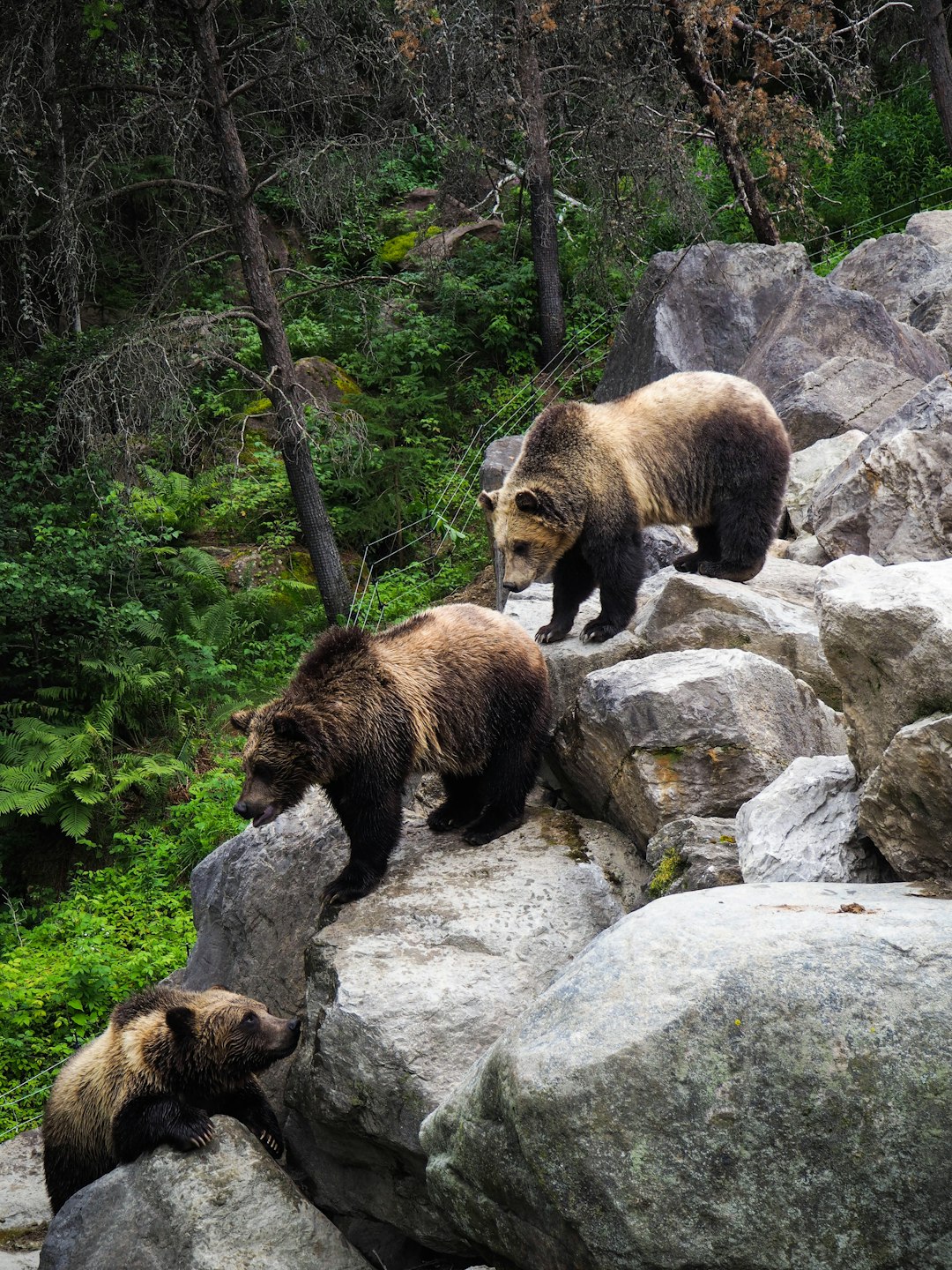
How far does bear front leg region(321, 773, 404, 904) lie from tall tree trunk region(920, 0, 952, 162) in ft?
58.3

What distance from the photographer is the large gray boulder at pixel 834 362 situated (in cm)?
1220

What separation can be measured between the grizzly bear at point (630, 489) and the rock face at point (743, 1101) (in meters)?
4.27

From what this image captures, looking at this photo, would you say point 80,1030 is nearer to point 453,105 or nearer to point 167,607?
point 167,607

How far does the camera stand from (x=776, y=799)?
Result: 5.29 m

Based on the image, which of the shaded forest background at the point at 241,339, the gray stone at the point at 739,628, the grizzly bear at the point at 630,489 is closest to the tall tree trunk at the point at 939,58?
the shaded forest background at the point at 241,339

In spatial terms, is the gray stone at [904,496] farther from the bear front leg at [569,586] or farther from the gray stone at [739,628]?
the bear front leg at [569,586]

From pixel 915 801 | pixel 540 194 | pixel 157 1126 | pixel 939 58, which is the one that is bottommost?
pixel 157 1126

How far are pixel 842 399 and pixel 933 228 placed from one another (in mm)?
6335

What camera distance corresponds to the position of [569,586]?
8.52 meters

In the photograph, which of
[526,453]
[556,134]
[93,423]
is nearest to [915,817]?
[526,453]

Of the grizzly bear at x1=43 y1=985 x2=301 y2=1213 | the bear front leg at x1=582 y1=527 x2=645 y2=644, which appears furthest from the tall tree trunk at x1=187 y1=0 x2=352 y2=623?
the grizzly bear at x1=43 y1=985 x2=301 y2=1213

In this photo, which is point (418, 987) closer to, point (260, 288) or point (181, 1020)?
point (181, 1020)

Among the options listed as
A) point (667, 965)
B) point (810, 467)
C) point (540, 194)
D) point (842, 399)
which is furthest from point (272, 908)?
point (540, 194)

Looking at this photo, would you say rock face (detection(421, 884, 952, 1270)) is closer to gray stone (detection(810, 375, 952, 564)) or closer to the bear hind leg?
the bear hind leg
